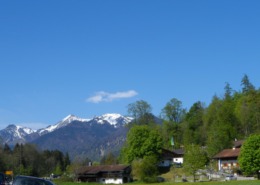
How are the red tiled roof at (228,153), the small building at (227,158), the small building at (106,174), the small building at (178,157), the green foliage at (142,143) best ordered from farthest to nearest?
the small building at (178,157), the small building at (106,174), the green foliage at (142,143), the small building at (227,158), the red tiled roof at (228,153)

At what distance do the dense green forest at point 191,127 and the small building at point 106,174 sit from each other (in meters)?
2.92

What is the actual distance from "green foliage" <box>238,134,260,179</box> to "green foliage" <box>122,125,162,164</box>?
3339 centimetres

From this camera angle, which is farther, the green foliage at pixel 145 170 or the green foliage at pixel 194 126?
the green foliage at pixel 194 126

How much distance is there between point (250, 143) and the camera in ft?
285

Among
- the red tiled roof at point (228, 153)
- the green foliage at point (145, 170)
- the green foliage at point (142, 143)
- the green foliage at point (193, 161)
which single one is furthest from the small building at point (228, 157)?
the green foliage at point (145, 170)

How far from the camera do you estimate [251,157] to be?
3337 inches

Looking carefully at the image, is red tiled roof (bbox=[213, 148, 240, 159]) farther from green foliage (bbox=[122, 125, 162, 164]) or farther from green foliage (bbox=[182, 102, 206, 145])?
green foliage (bbox=[182, 102, 206, 145])

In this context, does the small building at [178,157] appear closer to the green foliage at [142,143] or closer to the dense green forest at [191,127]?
the dense green forest at [191,127]

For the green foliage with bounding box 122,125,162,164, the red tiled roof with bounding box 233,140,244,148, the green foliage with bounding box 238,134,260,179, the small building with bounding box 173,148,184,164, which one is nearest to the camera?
the green foliage with bounding box 238,134,260,179

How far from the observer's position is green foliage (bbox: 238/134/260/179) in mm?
84375

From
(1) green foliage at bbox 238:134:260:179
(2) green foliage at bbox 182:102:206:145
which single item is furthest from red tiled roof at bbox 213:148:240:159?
(2) green foliage at bbox 182:102:206:145

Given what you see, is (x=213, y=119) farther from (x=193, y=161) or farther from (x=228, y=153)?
(x=193, y=161)

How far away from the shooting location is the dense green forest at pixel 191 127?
115 metres

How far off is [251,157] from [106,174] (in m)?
51.3
